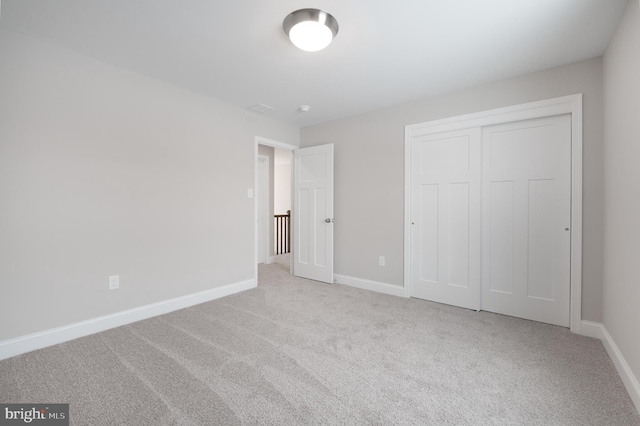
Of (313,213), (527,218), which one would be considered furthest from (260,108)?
(527,218)

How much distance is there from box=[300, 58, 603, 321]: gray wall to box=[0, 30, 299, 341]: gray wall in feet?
5.00

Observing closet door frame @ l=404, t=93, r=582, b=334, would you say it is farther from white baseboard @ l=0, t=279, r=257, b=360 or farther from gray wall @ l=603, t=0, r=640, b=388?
white baseboard @ l=0, t=279, r=257, b=360

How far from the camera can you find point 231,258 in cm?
357

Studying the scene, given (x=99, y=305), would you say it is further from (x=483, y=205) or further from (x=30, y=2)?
(x=483, y=205)

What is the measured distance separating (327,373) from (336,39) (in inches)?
94.2

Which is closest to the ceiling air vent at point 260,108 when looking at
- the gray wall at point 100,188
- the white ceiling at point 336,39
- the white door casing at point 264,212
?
the gray wall at point 100,188

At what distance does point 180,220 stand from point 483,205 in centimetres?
324

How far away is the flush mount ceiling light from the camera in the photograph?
1841 millimetres

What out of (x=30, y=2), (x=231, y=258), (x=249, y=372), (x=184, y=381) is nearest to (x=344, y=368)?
(x=249, y=372)

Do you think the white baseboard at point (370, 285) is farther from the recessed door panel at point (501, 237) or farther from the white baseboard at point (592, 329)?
the white baseboard at point (592, 329)

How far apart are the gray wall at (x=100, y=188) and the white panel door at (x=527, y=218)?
296 cm

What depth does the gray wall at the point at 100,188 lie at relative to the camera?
208 centimetres

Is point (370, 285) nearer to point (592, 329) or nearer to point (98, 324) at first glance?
point (592, 329)

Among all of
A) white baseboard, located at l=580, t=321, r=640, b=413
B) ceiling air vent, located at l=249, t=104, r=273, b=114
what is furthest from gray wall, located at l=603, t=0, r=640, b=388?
ceiling air vent, located at l=249, t=104, r=273, b=114
